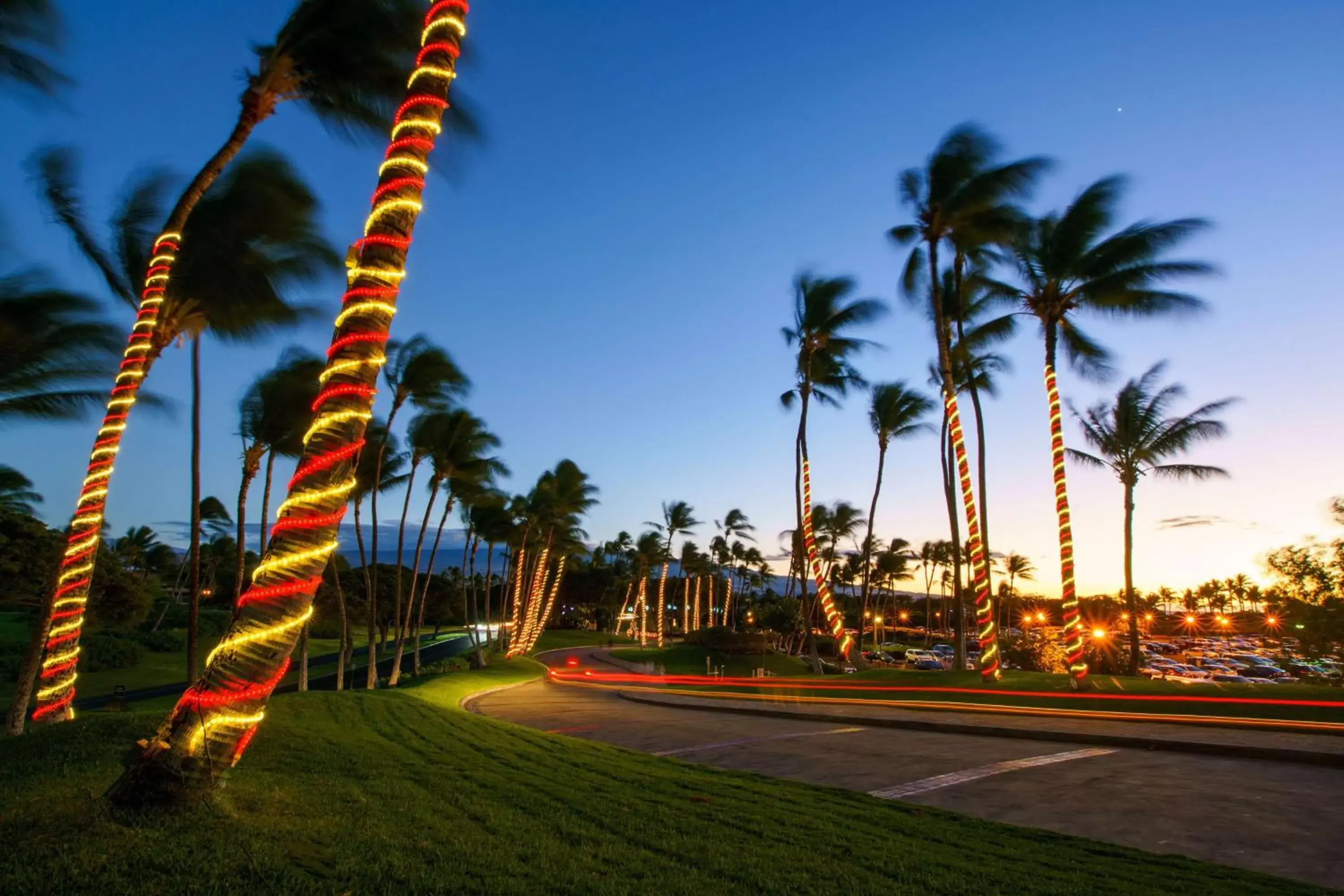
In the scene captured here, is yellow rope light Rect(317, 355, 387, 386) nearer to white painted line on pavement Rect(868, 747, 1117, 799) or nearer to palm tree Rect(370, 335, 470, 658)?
white painted line on pavement Rect(868, 747, 1117, 799)

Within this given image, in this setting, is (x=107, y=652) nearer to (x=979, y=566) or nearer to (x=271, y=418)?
(x=271, y=418)

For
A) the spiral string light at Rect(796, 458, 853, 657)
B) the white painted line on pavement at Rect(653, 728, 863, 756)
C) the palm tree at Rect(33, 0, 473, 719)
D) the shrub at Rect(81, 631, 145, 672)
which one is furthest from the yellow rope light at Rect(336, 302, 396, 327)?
the shrub at Rect(81, 631, 145, 672)

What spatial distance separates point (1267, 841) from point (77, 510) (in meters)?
14.7

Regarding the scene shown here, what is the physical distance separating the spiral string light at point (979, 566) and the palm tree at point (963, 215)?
27mm

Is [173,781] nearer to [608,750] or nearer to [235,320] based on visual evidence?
[608,750]

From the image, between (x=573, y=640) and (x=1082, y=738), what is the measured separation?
6668cm

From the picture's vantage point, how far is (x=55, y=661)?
10164mm

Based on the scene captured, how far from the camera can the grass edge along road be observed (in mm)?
12242

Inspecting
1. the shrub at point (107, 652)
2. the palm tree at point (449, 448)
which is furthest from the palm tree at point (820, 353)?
the shrub at point (107, 652)

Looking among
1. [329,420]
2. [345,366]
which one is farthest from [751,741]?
[345,366]

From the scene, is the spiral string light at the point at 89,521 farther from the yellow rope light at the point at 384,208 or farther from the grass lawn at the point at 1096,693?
the grass lawn at the point at 1096,693

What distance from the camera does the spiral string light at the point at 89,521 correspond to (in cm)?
1024

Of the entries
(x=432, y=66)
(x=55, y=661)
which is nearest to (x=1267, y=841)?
(x=432, y=66)

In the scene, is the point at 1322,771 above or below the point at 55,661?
below
